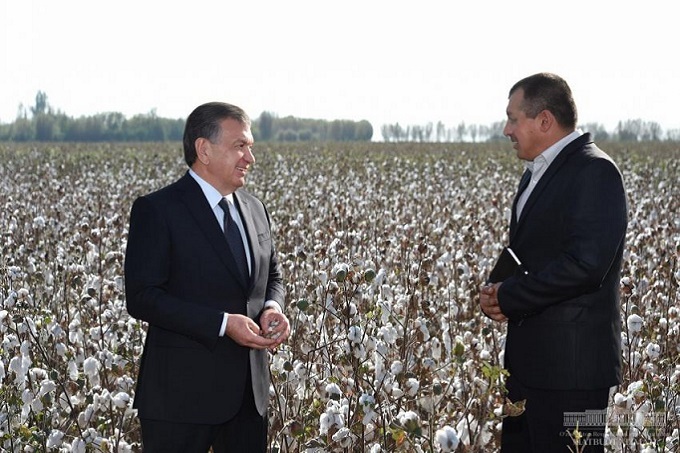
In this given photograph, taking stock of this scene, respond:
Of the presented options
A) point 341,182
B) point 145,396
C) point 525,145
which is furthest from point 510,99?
point 341,182

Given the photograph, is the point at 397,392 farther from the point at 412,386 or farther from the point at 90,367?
the point at 90,367

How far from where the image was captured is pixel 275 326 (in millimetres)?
3045

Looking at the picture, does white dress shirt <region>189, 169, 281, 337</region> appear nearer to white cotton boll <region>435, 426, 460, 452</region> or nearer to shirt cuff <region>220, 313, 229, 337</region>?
shirt cuff <region>220, 313, 229, 337</region>

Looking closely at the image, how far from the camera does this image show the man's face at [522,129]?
328 cm

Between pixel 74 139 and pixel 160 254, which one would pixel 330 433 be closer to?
pixel 160 254

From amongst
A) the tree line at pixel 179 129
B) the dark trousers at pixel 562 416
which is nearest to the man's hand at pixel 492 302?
the dark trousers at pixel 562 416

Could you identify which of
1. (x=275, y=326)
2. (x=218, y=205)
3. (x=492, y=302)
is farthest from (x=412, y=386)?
(x=218, y=205)

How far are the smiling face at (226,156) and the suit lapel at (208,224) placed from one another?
0.29ft

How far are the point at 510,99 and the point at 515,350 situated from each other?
3.21 ft

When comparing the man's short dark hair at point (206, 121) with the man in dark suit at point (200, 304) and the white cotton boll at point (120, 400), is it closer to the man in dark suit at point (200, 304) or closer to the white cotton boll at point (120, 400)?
the man in dark suit at point (200, 304)

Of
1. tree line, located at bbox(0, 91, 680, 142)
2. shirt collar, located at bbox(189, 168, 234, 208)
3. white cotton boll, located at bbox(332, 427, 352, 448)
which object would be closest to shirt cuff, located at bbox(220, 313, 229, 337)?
shirt collar, located at bbox(189, 168, 234, 208)

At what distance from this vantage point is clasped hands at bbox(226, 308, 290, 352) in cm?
288

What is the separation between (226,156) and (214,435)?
39.0 inches

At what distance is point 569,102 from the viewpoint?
328 cm
